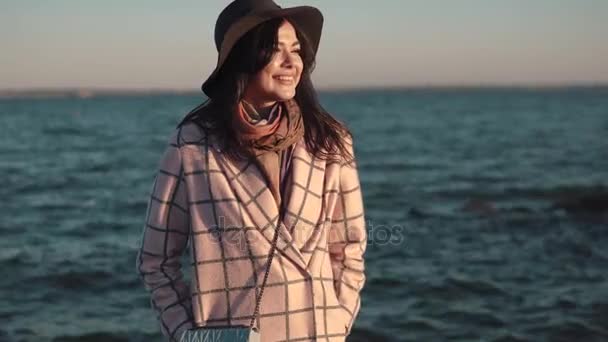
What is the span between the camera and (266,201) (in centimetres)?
238

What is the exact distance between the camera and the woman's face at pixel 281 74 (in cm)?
245

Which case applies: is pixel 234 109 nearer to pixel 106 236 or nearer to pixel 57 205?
pixel 106 236

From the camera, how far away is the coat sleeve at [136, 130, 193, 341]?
8.00 feet

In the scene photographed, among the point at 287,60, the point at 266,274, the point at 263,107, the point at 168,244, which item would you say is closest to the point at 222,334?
the point at 266,274

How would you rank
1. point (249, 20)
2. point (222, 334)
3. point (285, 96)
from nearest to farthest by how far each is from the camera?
point (222, 334), point (249, 20), point (285, 96)

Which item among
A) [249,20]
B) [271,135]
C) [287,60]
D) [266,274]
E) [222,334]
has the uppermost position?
[249,20]

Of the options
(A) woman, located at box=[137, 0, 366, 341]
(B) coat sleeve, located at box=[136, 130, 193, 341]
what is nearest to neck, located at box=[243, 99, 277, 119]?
(A) woman, located at box=[137, 0, 366, 341]

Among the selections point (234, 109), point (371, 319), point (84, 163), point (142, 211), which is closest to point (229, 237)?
point (234, 109)

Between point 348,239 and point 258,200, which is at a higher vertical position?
point 258,200

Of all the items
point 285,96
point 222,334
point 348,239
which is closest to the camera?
point 222,334

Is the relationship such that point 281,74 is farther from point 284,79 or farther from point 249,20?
point 249,20

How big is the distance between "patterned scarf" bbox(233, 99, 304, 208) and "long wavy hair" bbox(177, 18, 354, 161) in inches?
1.2

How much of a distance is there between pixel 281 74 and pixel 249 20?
207 mm

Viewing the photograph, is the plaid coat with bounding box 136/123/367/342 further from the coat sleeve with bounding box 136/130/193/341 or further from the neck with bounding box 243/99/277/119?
the neck with bounding box 243/99/277/119
